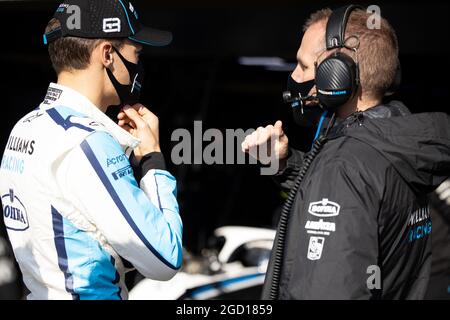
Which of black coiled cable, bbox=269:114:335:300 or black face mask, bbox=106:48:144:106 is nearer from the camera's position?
black coiled cable, bbox=269:114:335:300

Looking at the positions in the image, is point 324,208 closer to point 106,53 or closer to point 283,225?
point 283,225

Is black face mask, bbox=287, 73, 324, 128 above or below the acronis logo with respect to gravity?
above

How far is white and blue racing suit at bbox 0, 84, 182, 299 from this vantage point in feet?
6.08

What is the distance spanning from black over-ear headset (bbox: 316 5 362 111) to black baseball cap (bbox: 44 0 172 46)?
0.64 metres

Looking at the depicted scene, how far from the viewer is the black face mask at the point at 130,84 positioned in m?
2.11

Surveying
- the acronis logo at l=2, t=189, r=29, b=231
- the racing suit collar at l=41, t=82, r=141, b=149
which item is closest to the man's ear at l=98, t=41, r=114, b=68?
the racing suit collar at l=41, t=82, r=141, b=149

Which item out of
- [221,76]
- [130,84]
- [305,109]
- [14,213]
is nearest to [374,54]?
[305,109]

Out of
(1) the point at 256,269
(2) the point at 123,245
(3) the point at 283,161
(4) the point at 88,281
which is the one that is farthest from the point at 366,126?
(1) the point at 256,269

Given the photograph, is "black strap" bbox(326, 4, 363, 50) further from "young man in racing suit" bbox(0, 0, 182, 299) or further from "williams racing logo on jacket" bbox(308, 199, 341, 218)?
"young man in racing suit" bbox(0, 0, 182, 299)

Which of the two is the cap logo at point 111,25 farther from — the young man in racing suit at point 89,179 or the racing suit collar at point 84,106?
the racing suit collar at point 84,106

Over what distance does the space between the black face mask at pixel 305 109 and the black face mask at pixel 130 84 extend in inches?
20.3

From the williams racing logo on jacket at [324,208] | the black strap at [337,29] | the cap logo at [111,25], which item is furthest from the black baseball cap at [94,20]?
the williams racing logo on jacket at [324,208]

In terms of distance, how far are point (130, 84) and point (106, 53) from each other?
133 millimetres

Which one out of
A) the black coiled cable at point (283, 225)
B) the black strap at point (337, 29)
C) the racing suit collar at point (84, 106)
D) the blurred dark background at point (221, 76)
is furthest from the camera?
the blurred dark background at point (221, 76)
